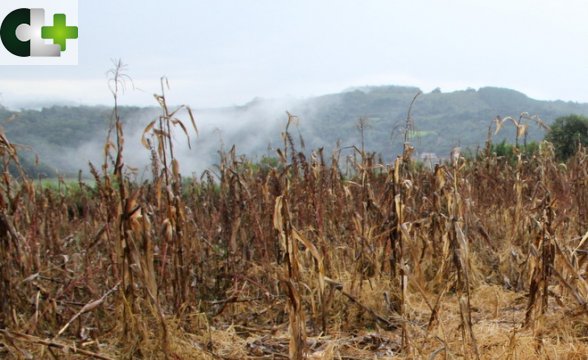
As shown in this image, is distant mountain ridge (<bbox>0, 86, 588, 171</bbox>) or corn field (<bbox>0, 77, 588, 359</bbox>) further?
distant mountain ridge (<bbox>0, 86, 588, 171</bbox>)

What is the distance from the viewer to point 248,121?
53.6 metres

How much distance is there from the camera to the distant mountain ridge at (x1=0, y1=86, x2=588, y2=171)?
134 feet

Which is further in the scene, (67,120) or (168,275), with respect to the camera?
(67,120)

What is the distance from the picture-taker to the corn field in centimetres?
260

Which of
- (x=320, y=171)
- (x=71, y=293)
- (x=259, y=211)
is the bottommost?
(x=71, y=293)

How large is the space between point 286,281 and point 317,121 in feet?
219

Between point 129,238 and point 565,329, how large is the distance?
2.03 m

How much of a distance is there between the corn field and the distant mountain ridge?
2253cm

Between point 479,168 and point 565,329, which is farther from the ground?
point 479,168

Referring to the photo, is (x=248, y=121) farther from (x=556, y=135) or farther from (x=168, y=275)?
(x=168, y=275)

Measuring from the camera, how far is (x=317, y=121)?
68688 millimetres

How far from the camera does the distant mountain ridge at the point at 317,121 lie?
40.9 meters

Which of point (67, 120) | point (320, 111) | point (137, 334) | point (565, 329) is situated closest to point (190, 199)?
point (137, 334)

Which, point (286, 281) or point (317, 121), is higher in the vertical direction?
point (317, 121)
